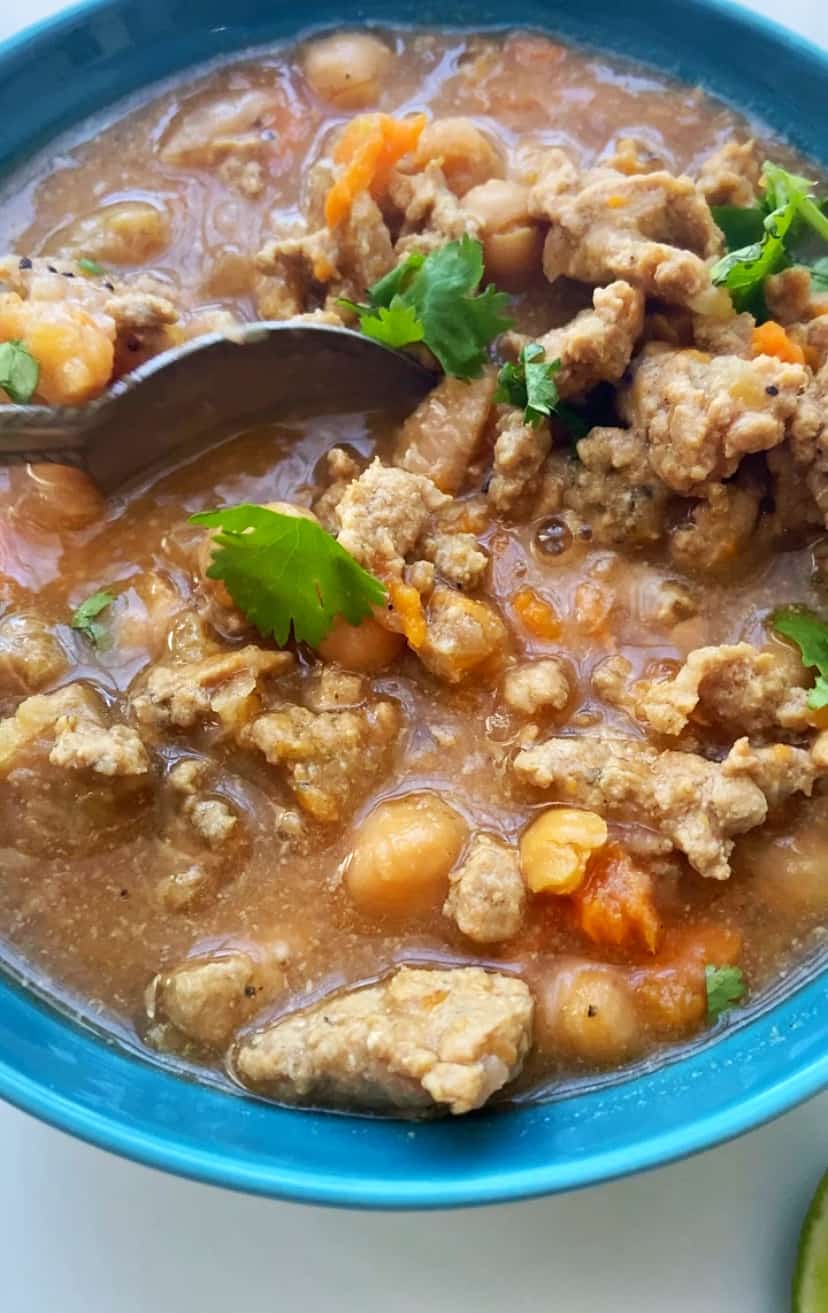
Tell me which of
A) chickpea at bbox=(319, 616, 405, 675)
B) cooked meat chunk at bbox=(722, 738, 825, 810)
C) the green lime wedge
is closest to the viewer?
the green lime wedge

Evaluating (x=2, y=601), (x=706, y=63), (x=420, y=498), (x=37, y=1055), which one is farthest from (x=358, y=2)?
(x=37, y=1055)

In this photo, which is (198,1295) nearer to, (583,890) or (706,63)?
(583,890)

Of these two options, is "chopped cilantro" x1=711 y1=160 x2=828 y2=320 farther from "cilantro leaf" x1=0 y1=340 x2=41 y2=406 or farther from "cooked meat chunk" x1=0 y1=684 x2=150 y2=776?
"cooked meat chunk" x1=0 y1=684 x2=150 y2=776

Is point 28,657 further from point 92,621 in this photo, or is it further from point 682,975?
point 682,975

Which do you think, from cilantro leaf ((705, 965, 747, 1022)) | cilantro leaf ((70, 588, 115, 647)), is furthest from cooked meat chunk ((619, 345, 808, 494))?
cilantro leaf ((70, 588, 115, 647))

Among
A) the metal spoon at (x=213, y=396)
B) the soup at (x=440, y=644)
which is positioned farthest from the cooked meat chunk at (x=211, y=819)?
the metal spoon at (x=213, y=396)

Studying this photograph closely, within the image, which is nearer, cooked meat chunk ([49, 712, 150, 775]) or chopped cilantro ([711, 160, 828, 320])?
cooked meat chunk ([49, 712, 150, 775])
